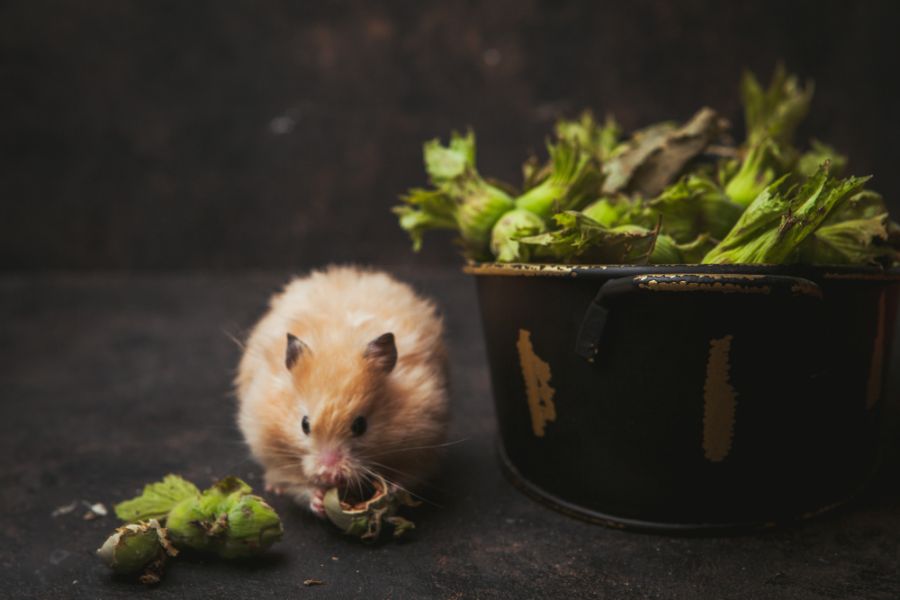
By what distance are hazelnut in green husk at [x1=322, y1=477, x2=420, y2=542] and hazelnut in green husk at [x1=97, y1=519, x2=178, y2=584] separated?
0.90 feet

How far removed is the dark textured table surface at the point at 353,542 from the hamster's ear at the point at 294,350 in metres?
0.32

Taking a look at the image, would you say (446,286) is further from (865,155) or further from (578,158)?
(865,155)

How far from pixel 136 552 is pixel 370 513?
1.21 feet

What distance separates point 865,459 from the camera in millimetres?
1281

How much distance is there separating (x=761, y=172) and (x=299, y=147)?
205 centimetres

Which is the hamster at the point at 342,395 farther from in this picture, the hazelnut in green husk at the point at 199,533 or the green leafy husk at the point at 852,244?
the green leafy husk at the point at 852,244

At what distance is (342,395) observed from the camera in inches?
44.7

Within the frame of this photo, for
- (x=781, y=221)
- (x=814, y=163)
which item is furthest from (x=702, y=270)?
(x=814, y=163)

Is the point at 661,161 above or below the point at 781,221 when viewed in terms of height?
above

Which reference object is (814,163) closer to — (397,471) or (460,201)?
(460,201)

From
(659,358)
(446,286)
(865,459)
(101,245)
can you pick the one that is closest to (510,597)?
(659,358)

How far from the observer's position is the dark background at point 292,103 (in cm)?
273

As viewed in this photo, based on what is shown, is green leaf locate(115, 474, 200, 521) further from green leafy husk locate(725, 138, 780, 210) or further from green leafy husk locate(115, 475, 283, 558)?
green leafy husk locate(725, 138, 780, 210)

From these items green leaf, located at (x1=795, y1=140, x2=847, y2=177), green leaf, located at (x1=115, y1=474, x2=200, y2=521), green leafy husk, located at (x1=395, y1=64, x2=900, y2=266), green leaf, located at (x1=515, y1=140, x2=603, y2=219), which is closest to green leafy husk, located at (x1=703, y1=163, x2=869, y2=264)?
green leafy husk, located at (x1=395, y1=64, x2=900, y2=266)
